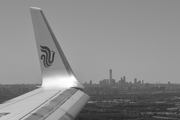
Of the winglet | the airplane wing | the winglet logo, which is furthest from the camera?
the winglet logo

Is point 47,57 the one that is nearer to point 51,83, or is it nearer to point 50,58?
point 50,58

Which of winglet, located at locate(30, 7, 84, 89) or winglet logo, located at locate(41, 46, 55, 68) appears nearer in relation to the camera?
winglet, located at locate(30, 7, 84, 89)

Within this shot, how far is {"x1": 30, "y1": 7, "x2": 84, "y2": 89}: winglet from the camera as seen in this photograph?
30.5 feet

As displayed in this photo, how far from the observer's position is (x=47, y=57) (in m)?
9.55

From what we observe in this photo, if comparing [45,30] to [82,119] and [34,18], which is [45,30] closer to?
[34,18]

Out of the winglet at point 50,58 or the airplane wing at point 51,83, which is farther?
the winglet at point 50,58

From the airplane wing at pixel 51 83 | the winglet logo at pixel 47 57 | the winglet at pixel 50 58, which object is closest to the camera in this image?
the airplane wing at pixel 51 83

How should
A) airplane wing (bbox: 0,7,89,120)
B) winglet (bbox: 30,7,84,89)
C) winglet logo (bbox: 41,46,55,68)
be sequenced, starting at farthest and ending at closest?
1. winglet logo (bbox: 41,46,55,68)
2. winglet (bbox: 30,7,84,89)
3. airplane wing (bbox: 0,7,89,120)

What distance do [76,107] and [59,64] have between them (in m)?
2.32

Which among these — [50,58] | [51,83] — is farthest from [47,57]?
[51,83]

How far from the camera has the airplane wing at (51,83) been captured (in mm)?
7605

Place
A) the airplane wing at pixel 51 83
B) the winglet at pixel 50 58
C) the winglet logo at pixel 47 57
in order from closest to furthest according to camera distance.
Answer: the airplane wing at pixel 51 83 < the winglet at pixel 50 58 < the winglet logo at pixel 47 57

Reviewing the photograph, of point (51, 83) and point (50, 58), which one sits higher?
point (50, 58)

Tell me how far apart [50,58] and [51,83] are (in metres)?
0.86
